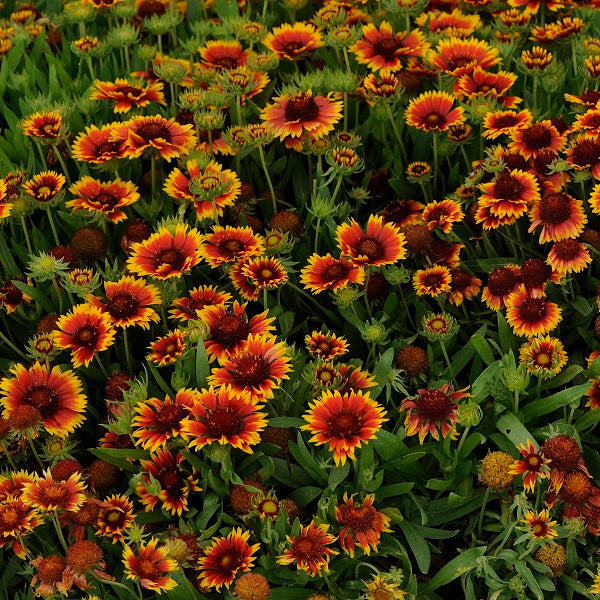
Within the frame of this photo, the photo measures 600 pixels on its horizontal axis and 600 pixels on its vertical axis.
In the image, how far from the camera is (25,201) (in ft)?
7.36

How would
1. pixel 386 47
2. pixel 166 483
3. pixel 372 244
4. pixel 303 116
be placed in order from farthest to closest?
pixel 386 47, pixel 303 116, pixel 372 244, pixel 166 483

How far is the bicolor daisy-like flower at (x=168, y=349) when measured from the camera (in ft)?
6.33

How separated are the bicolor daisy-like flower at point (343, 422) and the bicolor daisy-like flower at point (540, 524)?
32 cm

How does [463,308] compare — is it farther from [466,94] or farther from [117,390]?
[117,390]

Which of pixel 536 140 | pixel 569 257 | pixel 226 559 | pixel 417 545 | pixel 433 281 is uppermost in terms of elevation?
pixel 536 140

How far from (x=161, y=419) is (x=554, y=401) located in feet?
2.63

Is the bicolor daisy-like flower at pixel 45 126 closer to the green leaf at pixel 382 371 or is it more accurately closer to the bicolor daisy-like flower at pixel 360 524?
the green leaf at pixel 382 371

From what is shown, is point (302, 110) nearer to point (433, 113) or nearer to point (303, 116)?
point (303, 116)

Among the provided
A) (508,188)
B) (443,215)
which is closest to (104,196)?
(443,215)

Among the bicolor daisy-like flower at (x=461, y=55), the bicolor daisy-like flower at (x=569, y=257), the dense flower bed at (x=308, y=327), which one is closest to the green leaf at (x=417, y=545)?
the dense flower bed at (x=308, y=327)

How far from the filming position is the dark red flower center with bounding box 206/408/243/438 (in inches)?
67.9

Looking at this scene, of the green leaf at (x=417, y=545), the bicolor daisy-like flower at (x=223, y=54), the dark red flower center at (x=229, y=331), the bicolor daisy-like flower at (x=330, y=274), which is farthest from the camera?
the bicolor daisy-like flower at (x=223, y=54)

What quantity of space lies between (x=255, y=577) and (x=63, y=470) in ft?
1.55

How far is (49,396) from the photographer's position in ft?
6.42
